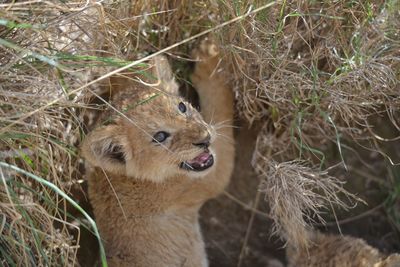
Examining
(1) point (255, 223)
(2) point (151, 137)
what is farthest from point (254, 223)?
(2) point (151, 137)

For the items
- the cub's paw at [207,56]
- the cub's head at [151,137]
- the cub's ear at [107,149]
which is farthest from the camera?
the cub's paw at [207,56]

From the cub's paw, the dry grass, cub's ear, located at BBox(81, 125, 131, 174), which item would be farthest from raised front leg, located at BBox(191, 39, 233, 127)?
cub's ear, located at BBox(81, 125, 131, 174)

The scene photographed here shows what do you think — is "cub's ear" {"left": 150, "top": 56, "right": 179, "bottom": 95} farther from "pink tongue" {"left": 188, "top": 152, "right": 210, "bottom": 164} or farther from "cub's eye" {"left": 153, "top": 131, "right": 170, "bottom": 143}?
"pink tongue" {"left": 188, "top": 152, "right": 210, "bottom": 164}

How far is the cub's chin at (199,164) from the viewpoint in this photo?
157 inches

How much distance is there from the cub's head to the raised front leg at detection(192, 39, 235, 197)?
390 millimetres

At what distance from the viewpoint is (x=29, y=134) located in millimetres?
3363

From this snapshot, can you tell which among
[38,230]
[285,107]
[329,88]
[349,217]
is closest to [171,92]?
[285,107]

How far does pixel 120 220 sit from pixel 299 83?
1448mm

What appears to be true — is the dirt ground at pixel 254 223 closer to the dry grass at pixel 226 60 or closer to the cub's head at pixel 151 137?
the dry grass at pixel 226 60

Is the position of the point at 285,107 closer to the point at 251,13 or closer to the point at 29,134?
the point at 251,13

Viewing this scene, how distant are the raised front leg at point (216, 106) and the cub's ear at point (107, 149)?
2.18ft

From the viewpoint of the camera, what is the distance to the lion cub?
3.80 m

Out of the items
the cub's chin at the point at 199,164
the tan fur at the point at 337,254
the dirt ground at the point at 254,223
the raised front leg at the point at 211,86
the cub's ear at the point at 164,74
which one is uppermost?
the cub's ear at the point at 164,74

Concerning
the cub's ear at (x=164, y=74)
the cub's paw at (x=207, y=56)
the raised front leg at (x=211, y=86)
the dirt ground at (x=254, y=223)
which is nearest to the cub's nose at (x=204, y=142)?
the cub's ear at (x=164, y=74)
